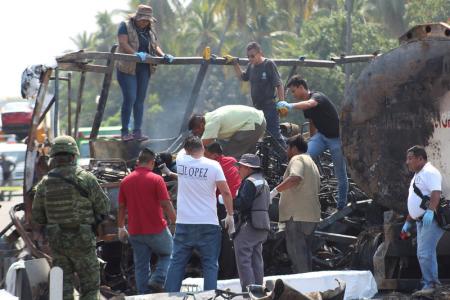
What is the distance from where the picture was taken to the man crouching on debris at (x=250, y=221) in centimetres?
979

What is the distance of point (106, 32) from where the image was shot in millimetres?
90062

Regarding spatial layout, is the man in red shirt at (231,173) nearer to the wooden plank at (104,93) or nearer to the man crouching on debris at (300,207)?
the man crouching on debris at (300,207)

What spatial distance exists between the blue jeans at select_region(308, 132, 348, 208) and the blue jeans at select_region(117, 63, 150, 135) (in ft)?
7.39

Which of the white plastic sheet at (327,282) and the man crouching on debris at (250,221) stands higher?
the man crouching on debris at (250,221)

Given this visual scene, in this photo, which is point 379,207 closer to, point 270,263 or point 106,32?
point 270,263

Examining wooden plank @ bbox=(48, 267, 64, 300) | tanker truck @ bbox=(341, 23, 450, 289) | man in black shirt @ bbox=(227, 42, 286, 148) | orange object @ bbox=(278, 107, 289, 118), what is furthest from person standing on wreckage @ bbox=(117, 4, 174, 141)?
wooden plank @ bbox=(48, 267, 64, 300)

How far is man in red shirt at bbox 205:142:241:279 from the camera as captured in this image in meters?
→ 10.4

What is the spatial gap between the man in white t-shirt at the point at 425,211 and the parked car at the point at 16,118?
2704 centimetres

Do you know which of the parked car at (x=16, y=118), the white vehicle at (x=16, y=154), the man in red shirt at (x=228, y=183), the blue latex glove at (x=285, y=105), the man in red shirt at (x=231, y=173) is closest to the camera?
the man in red shirt at (x=228, y=183)

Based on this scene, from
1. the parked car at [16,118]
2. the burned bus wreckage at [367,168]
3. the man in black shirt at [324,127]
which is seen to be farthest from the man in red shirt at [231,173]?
the parked car at [16,118]

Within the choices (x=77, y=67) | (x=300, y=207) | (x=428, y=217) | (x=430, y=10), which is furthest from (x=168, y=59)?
A: (x=430, y=10)

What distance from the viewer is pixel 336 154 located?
11992 mm

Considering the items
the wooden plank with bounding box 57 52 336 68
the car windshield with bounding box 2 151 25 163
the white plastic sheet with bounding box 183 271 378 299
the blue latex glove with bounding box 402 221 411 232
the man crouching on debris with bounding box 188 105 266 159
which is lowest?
the white plastic sheet with bounding box 183 271 378 299

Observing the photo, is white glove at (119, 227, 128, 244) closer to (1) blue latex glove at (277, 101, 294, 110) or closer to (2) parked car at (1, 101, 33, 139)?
(1) blue latex glove at (277, 101, 294, 110)
